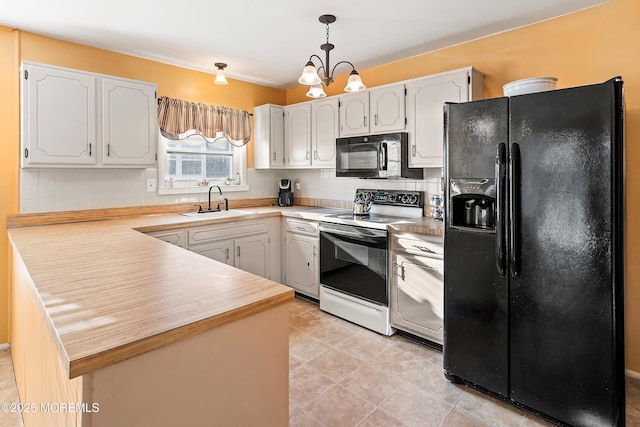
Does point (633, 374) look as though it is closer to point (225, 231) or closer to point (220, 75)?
point (225, 231)

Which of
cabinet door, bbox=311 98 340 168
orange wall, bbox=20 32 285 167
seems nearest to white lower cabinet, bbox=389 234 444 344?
cabinet door, bbox=311 98 340 168

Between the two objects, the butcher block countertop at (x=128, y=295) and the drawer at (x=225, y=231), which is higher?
the drawer at (x=225, y=231)

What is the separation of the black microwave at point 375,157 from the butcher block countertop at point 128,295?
1.94m

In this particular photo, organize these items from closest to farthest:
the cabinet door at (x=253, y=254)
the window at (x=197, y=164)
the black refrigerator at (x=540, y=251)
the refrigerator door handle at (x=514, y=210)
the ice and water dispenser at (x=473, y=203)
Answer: the black refrigerator at (x=540, y=251), the refrigerator door handle at (x=514, y=210), the ice and water dispenser at (x=473, y=203), the cabinet door at (x=253, y=254), the window at (x=197, y=164)

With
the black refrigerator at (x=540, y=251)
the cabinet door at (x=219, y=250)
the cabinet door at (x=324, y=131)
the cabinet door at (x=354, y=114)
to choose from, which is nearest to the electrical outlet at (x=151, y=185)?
the cabinet door at (x=219, y=250)

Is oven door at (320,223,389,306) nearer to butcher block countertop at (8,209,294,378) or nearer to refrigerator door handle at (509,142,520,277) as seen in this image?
refrigerator door handle at (509,142,520,277)

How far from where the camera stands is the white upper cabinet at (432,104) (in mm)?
2809

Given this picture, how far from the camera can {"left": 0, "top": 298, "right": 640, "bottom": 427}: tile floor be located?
1982mm

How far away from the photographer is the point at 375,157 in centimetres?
332

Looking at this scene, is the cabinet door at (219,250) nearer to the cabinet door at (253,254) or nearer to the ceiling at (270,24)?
the cabinet door at (253,254)

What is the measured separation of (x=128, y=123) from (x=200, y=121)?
34.3 inches

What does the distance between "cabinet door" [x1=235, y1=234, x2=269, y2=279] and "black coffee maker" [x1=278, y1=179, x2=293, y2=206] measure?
76cm

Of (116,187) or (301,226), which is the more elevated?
(116,187)

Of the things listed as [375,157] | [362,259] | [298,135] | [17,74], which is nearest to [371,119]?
[375,157]
